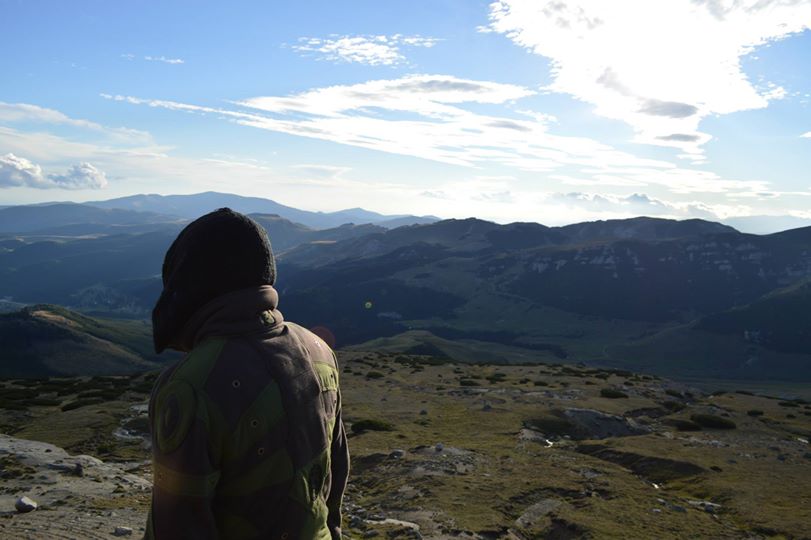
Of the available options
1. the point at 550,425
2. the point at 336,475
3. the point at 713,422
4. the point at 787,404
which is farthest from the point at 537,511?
the point at 787,404

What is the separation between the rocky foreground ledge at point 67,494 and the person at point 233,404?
41.8ft

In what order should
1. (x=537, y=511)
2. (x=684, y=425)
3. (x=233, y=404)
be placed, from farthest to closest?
(x=684, y=425) → (x=537, y=511) → (x=233, y=404)

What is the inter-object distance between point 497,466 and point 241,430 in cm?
2210

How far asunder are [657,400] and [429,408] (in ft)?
76.6

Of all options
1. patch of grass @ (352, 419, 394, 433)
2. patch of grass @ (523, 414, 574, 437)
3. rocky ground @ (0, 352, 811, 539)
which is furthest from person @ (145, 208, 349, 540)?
patch of grass @ (523, 414, 574, 437)

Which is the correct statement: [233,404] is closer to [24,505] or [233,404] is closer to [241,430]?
[241,430]

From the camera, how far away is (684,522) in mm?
18578

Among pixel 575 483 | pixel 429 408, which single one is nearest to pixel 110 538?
pixel 575 483

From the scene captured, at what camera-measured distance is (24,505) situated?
52.6 ft

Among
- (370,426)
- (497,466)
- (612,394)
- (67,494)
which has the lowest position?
(612,394)

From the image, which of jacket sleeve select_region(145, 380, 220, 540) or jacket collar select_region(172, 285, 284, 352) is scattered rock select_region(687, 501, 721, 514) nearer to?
jacket collar select_region(172, 285, 284, 352)

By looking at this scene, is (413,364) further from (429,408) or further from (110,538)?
(110,538)

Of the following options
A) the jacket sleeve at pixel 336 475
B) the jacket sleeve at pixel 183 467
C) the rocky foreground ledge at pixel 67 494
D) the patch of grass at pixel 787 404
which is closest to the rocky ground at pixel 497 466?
the rocky foreground ledge at pixel 67 494

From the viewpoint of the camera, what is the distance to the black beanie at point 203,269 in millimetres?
4520
